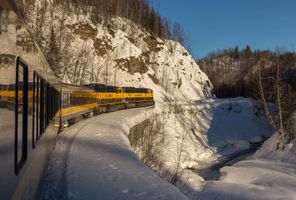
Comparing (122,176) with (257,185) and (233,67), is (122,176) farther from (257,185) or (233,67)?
(233,67)

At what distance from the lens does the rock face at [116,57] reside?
183ft

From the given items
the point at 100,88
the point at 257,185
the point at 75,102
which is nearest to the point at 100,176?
the point at 257,185

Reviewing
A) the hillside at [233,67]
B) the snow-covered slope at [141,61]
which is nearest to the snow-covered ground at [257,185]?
the snow-covered slope at [141,61]

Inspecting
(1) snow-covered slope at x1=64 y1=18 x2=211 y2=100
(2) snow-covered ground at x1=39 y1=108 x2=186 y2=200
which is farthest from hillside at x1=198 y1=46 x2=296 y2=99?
(2) snow-covered ground at x1=39 y1=108 x2=186 y2=200

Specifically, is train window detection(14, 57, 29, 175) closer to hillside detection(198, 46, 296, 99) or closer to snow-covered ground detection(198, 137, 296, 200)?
snow-covered ground detection(198, 137, 296, 200)

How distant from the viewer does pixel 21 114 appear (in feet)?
14.1

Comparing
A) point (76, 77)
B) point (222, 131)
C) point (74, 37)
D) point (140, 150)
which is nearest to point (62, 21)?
point (74, 37)

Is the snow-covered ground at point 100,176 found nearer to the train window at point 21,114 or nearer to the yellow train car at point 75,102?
the train window at point 21,114

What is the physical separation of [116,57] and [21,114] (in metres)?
59.7

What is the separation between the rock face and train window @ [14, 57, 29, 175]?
42.1 m

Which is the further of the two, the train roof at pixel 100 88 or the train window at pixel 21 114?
the train roof at pixel 100 88

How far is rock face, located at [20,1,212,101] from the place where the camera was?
55.9m

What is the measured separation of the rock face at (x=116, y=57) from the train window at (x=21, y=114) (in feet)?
138

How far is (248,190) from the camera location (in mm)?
15070
